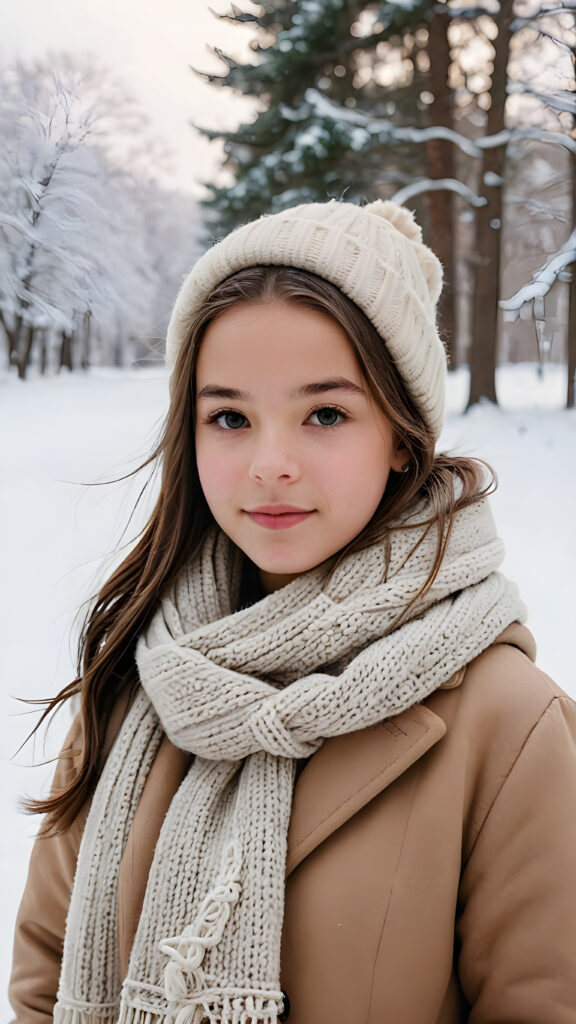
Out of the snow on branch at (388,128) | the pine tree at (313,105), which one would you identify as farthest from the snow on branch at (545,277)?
the pine tree at (313,105)

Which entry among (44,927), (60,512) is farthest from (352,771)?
(60,512)

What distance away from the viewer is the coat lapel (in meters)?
0.69

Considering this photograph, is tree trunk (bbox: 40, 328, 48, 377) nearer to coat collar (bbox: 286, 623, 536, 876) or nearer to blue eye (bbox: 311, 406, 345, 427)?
blue eye (bbox: 311, 406, 345, 427)

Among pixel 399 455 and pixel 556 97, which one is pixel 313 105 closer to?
pixel 556 97

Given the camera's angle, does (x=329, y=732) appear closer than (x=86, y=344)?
Yes

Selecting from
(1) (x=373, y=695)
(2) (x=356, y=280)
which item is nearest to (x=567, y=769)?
(1) (x=373, y=695)

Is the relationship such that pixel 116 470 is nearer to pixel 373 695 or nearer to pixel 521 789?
pixel 373 695

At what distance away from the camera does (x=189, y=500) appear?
92cm

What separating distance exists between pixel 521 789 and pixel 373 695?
0.52 ft

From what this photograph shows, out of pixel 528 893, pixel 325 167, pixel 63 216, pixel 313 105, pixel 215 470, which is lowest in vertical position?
pixel 528 893

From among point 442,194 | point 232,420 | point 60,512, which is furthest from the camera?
point 60,512

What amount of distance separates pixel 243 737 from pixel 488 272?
0.87 metres

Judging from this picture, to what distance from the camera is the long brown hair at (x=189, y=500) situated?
73cm

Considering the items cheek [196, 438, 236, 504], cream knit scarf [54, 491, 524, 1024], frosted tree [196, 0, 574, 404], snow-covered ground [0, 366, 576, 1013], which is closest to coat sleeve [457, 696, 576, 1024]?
cream knit scarf [54, 491, 524, 1024]
